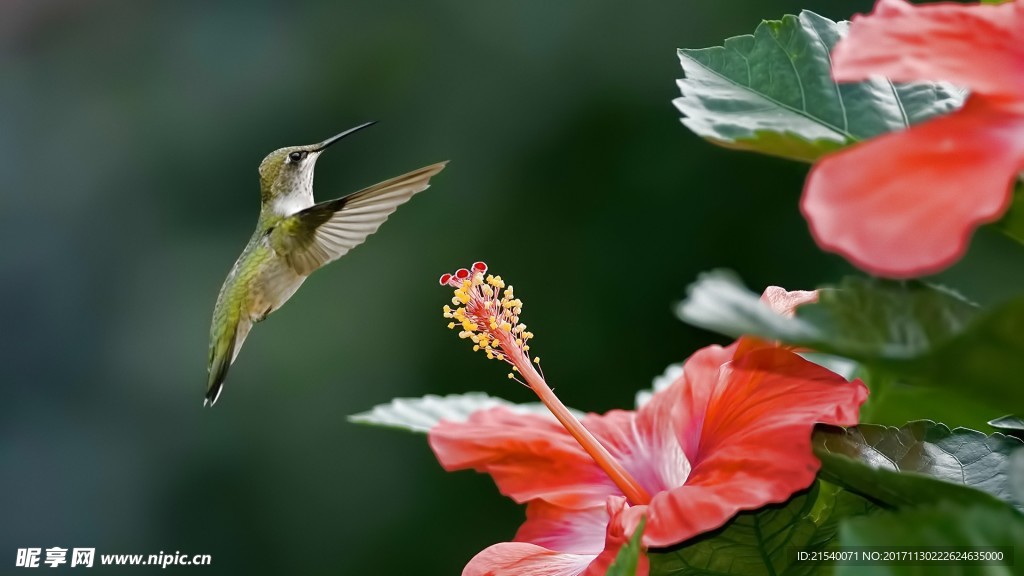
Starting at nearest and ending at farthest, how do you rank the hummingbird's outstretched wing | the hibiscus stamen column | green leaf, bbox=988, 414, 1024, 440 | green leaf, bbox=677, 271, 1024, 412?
green leaf, bbox=677, 271, 1024, 412
green leaf, bbox=988, 414, 1024, 440
the hibiscus stamen column
the hummingbird's outstretched wing

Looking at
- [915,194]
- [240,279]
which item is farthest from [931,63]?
[240,279]

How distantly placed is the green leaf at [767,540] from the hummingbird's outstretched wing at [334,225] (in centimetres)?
58

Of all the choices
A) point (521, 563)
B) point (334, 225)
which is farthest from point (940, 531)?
point (334, 225)

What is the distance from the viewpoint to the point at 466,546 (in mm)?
2904

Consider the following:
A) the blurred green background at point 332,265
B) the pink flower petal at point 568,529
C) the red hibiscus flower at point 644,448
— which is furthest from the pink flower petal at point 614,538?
the blurred green background at point 332,265

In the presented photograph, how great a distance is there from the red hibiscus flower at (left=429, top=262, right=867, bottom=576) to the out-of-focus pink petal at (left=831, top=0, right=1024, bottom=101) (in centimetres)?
18

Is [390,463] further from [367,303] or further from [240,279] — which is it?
[240,279]

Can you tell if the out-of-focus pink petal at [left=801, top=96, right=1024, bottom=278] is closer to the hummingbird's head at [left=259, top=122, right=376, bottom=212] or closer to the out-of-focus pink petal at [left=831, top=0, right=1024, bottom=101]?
the out-of-focus pink petal at [left=831, top=0, right=1024, bottom=101]

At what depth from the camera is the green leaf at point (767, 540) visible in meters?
0.56

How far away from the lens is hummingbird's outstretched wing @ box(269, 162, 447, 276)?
3.72 ft

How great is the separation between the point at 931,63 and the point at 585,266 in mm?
2737

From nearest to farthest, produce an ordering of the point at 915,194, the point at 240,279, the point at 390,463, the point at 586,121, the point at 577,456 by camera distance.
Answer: the point at 915,194 < the point at 577,456 < the point at 240,279 < the point at 390,463 < the point at 586,121

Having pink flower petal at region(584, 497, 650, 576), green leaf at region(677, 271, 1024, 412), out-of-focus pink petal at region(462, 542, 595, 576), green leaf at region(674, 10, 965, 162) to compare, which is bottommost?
out-of-focus pink petal at region(462, 542, 595, 576)

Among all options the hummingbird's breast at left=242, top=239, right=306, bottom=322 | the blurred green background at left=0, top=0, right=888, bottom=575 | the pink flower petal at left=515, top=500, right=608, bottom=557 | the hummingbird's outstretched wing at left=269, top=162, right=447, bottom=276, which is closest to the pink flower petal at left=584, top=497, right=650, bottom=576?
the pink flower petal at left=515, top=500, right=608, bottom=557
